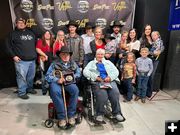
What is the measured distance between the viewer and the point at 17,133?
2.81 meters

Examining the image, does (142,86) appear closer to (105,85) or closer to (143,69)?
(143,69)

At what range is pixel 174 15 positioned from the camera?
4.10 meters

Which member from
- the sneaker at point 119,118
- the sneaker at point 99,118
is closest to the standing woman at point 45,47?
the sneaker at point 99,118

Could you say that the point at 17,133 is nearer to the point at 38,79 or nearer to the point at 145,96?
the point at 38,79

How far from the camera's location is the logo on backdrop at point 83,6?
4340mm

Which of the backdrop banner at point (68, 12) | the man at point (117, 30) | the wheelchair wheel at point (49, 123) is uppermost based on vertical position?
the backdrop banner at point (68, 12)

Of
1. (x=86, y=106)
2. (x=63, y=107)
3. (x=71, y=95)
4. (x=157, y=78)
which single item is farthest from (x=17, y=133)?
(x=157, y=78)

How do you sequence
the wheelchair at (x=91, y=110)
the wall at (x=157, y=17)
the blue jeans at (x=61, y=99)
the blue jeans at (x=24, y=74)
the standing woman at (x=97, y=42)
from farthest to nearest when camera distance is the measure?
the wall at (x=157, y=17), the blue jeans at (x=24, y=74), the standing woman at (x=97, y=42), the wheelchair at (x=91, y=110), the blue jeans at (x=61, y=99)

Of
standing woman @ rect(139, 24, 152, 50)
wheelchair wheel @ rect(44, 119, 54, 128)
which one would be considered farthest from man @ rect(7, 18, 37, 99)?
standing woman @ rect(139, 24, 152, 50)

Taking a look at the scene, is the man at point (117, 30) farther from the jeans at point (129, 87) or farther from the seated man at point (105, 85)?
the seated man at point (105, 85)

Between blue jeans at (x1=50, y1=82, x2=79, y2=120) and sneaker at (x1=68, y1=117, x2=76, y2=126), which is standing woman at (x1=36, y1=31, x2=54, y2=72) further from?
sneaker at (x1=68, y1=117, x2=76, y2=126)

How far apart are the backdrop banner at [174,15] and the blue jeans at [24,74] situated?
2895mm

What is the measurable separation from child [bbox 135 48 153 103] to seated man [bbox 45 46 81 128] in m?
1.35

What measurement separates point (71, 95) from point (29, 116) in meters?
0.87
